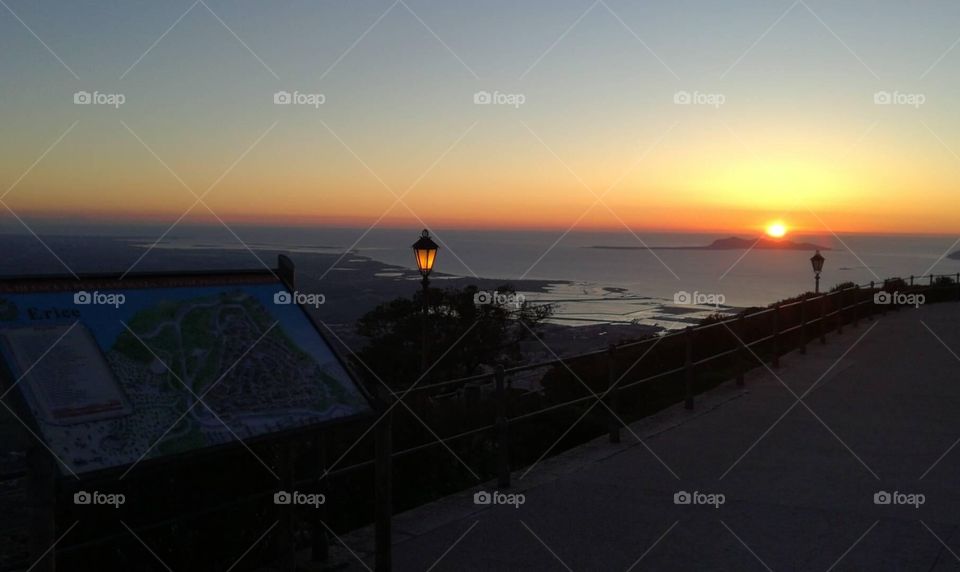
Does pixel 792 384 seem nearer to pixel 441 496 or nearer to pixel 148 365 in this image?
pixel 441 496

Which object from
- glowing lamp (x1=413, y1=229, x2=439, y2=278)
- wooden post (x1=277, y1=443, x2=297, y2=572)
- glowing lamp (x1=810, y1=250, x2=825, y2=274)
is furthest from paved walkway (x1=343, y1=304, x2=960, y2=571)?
glowing lamp (x1=810, y1=250, x2=825, y2=274)

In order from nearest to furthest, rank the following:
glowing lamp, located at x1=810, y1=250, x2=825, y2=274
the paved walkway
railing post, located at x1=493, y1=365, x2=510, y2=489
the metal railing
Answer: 1. the paved walkway
2. the metal railing
3. railing post, located at x1=493, y1=365, x2=510, y2=489
4. glowing lamp, located at x1=810, y1=250, x2=825, y2=274

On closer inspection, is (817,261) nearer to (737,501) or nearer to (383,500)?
(737,501)

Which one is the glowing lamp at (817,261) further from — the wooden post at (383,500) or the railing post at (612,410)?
the wooden post at (383,500)

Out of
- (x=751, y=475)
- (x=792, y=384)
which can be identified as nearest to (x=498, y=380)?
(x=751, y=475)

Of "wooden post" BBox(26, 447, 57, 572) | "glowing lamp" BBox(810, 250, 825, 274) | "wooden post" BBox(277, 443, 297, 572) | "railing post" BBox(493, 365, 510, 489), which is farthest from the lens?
"glowing lamp" BBox(810, 250, 825, 274)

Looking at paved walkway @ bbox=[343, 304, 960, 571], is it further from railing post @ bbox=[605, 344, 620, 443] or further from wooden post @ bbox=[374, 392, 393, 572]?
wooden post @ bbox=[374, 392, 393, 572]

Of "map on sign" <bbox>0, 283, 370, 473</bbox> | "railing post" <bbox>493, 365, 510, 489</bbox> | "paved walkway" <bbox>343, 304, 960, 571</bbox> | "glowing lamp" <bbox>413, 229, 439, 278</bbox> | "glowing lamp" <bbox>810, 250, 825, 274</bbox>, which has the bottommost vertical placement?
"paved walkway" <bbox>343, 304, 960, 571</bbox>
